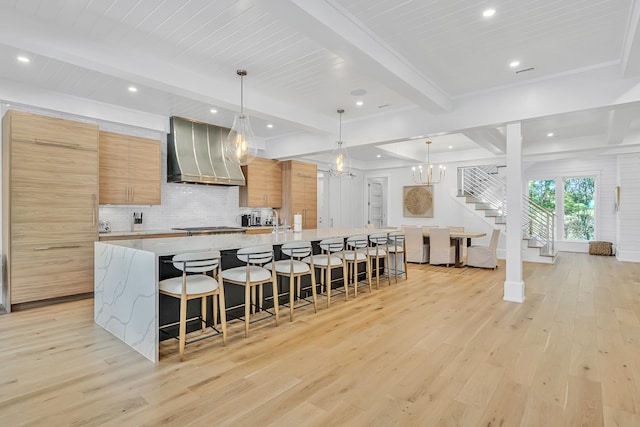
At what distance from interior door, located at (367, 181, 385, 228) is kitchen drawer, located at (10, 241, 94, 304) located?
8144mm

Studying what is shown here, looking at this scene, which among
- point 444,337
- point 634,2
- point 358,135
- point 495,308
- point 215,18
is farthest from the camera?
point 358,135

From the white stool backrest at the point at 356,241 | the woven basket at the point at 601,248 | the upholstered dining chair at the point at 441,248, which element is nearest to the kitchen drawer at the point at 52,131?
the white stool backrest at the point at 356,241

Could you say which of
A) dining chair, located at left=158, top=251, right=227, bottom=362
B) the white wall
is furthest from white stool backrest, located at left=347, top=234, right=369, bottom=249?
the white wall

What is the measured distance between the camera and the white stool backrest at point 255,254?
3.28m

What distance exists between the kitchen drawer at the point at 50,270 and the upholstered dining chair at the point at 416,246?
6.00m

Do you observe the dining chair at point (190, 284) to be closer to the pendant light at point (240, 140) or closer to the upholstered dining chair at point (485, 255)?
the pendant light at point (240, 140)

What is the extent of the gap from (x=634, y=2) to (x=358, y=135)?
3791 millimetres

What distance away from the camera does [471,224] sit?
9172mm

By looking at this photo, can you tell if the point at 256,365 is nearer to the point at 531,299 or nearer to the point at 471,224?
the point at 531,299

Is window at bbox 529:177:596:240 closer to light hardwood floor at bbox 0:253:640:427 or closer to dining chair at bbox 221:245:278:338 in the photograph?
light hardwood floor at bbox 0:253:640:427

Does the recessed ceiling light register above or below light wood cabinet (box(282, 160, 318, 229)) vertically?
above

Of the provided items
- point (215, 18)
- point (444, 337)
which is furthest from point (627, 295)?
point (215, 18)

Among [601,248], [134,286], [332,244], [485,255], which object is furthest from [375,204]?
[134,286]

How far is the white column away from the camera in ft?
14.8
